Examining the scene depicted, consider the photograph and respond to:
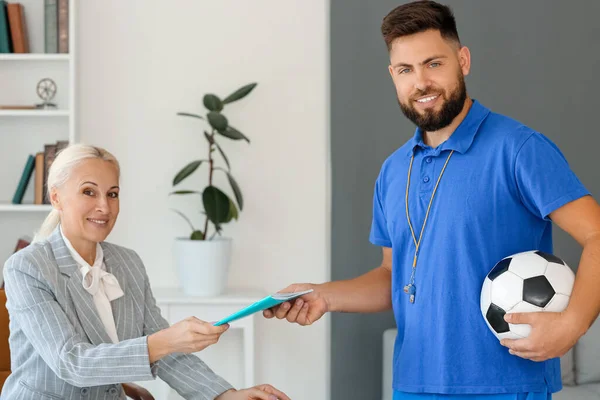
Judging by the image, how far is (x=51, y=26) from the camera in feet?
12.8

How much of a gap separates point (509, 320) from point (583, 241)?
0.84ft

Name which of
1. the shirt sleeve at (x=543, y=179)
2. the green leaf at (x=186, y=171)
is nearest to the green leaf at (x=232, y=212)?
the green leaf at (x=186, y=171)

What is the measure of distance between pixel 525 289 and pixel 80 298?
117 centimetres

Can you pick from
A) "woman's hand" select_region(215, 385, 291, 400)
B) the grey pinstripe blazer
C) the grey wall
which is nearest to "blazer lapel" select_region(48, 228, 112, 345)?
the grey pinstripe blazer

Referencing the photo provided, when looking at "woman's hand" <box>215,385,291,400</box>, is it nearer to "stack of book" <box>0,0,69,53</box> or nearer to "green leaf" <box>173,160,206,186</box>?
"green leaf" <box>173,160,206,186</box>

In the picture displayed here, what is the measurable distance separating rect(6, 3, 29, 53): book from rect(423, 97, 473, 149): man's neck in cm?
264

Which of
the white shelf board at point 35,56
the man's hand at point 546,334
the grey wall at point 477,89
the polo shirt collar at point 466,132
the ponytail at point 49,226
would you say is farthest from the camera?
the grey wall at point 477,89

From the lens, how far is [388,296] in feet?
7.70

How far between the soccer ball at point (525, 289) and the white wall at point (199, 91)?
231cm

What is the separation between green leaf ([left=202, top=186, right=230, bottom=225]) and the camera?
3.75 m

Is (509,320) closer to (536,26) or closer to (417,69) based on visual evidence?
(417,69)

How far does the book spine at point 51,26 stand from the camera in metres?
3.89

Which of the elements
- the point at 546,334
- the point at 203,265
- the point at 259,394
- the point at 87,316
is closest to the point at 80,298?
the point at 87,316

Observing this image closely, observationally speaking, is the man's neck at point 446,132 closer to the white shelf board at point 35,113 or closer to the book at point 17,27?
the white shelf board at point 35,113
